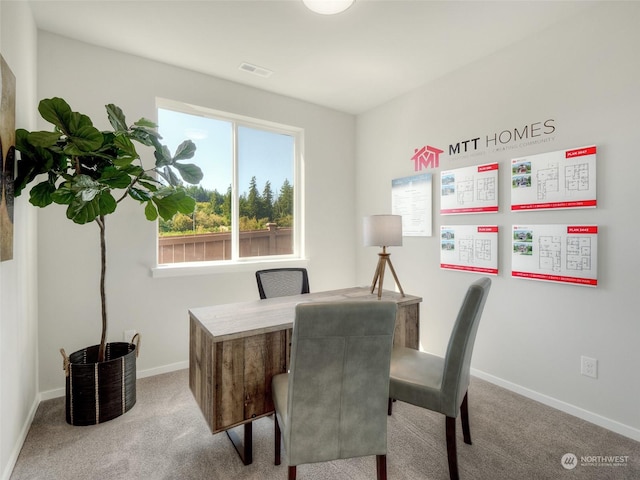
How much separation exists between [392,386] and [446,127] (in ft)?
7.96

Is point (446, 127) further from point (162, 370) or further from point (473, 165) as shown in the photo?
point (162, 370)

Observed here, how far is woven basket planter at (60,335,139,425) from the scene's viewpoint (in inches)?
82.0

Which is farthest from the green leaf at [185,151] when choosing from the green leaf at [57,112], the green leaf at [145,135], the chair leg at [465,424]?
the chair leg at [465,424]

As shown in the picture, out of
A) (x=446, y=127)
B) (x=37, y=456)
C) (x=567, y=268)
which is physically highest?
(x=446, y=127)

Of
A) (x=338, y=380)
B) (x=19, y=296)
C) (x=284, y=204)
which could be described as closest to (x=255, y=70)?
(x=284, y=204)

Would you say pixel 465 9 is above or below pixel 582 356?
above

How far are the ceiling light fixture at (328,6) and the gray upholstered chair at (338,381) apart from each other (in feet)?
6.09

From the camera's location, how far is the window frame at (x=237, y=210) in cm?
297

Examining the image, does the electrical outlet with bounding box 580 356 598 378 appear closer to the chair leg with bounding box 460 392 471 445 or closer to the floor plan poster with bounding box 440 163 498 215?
the chair leg with bounding box 460 392 471 445

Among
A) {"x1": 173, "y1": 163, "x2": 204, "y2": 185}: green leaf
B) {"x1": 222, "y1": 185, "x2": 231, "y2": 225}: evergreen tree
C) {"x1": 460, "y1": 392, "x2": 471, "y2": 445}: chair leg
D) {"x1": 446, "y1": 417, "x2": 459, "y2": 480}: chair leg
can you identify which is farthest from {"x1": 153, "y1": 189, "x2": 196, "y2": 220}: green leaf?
{"x1": 460, "y1": 392, "x2": 471, "y2": 445}: chair leg

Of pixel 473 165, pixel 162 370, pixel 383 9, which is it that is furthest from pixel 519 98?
pixel 162 370

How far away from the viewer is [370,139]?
3932 mm

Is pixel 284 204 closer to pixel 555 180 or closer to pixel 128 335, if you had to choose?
pixel 128 335

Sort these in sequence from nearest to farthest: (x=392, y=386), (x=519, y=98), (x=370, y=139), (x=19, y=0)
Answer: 1. (x=392, y=386)
2. (x=19, y=0)
3. (x=519, y=98)
4. (x=370, y=139)
